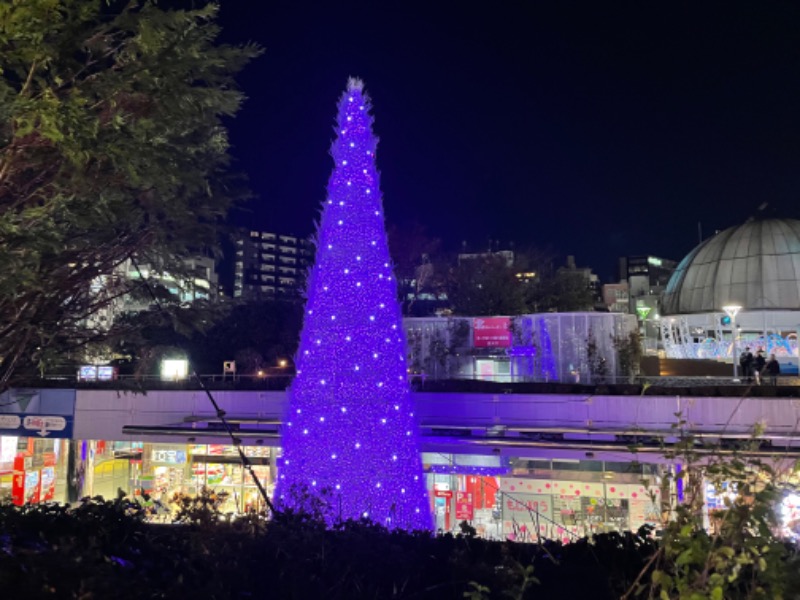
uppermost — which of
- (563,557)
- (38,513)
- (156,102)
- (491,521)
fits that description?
(156,102)

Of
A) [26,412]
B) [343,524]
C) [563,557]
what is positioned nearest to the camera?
[563,557]

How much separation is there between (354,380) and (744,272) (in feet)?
90.3

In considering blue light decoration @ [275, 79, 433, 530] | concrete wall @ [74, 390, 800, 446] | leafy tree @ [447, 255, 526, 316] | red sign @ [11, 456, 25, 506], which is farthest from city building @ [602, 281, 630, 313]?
blue light decoration @ [275, 79, 433, 530]

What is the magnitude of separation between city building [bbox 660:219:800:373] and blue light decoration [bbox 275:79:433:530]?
22.3 meters

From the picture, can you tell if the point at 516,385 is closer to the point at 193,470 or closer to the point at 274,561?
the point at 193,470

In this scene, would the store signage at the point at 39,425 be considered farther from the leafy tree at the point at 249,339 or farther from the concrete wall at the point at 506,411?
the leafy tree at the point at 249,339

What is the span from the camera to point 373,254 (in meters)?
6.18

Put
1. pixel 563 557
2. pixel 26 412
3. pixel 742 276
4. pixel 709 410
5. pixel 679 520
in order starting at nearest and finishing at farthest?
pixel 679 520 < pixel 563 557 < pixel 709 410 < pixel 26 412 < pixel 742 276

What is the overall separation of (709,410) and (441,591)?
31.3 ft

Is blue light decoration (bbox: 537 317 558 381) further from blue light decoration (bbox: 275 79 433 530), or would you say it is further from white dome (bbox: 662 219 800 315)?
blue light decoration (bbox: 275 79 433 530)

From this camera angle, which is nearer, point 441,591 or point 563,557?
point 441,591

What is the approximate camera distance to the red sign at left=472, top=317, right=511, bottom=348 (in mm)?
19625

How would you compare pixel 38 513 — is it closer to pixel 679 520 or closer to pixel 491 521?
pixel 679 520

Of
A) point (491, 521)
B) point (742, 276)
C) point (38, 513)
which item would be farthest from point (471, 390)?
→ point (742, 276)
